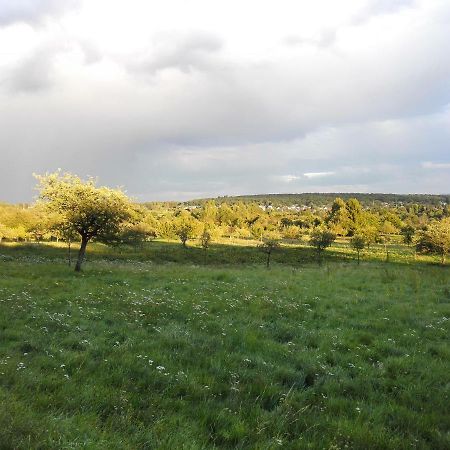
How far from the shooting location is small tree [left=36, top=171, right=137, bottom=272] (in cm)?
2952

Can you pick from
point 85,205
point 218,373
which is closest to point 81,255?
point 85,205

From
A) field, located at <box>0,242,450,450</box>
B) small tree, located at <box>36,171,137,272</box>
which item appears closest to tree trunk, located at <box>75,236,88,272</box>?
small tree, located at <box>36,171,137,272</box>

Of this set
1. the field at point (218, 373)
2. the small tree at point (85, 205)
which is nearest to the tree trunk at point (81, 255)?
the small tree at point (85, 205)

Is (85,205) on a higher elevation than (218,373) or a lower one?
higher

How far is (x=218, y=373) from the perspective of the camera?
26.1 feet

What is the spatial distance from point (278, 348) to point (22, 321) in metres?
7.16

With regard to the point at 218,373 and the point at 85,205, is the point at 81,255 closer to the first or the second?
the point at 85,205

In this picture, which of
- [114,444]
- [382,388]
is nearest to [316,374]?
[382,388]

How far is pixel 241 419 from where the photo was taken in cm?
608

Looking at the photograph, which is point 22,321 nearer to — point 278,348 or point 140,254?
point 278,348

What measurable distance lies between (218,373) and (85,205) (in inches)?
959

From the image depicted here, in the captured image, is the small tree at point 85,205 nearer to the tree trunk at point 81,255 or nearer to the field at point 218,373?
the tree trunk at point 81,255

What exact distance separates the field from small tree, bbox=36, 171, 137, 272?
45.4 feet

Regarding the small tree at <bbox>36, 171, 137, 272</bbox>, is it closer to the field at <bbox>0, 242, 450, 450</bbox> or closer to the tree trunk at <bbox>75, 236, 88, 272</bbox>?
the tree trunk at <bbox>75, 236, 88, 272</bbox>
